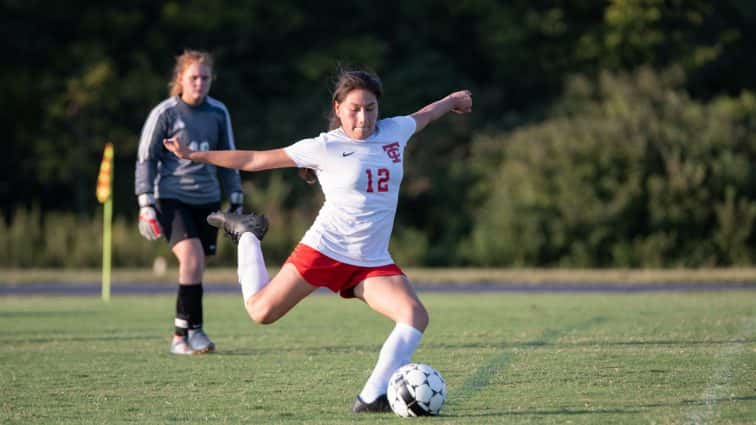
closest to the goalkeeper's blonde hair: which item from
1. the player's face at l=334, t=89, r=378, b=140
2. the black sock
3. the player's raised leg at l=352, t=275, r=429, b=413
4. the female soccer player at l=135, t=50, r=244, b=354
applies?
the female soccer player at l=135, t=50, r=244, b=354

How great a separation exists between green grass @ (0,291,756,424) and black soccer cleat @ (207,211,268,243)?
3.28 feet

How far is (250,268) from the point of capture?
7.88 metres

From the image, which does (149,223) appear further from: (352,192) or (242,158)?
(352,192)

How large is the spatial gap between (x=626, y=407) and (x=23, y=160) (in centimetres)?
3148

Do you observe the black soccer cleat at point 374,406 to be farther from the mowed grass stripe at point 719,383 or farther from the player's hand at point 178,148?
the player's hand at point 178,148

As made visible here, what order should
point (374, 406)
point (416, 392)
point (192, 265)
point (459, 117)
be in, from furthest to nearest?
point (459, 117) → point (192, 265) → point (374, 406) → point (416, 392)

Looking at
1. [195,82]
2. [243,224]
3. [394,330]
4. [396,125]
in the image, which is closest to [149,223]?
[195,82]

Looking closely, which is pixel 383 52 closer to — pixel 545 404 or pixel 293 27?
pixel 293 27

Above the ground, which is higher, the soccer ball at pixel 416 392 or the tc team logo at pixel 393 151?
the tc team logo at pixel 393 151

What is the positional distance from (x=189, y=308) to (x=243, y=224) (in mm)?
2255

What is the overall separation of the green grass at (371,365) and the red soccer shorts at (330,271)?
2.35 ft

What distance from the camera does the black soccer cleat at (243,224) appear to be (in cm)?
821

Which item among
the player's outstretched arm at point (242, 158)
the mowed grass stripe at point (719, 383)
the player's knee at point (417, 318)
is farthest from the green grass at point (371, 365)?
the player's outstretched arm at point (242, 158)

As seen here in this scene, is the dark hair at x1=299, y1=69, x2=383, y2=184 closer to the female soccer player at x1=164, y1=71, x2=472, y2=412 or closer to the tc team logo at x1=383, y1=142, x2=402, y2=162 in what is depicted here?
the female soccer player at x1=164, y1=71, x2=472, y2=412
